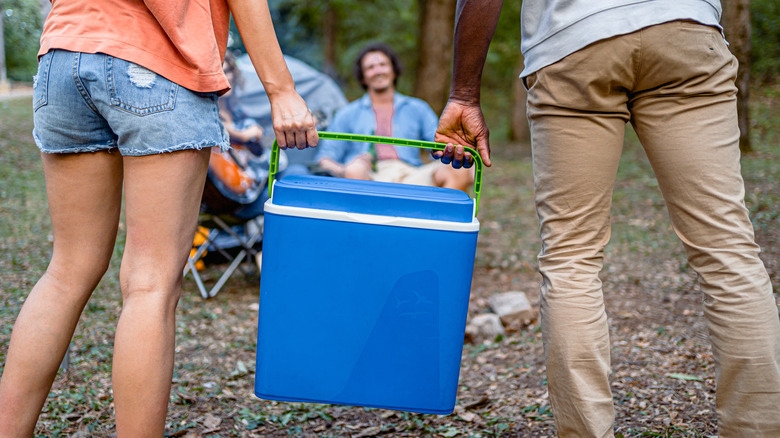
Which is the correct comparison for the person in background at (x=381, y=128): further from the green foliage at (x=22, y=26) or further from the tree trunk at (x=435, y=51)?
the green foliage at (x=22, y=26)

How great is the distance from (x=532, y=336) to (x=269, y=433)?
144cm

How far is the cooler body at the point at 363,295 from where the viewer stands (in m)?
1.65

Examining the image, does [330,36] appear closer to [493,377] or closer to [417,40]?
[417,40]

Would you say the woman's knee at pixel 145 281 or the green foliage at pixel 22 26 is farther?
the green foliage at pixel 22 26

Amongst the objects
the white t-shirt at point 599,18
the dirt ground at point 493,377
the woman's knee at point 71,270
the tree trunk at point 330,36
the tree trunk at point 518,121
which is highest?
the tree trunk at point 330,36

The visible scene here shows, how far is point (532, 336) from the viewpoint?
10.4 feet

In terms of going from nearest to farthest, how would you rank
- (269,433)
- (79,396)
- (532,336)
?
1. (269,433)
2. (79,396)
3. (532,336)

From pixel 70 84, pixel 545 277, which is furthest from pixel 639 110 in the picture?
pixel 70 84

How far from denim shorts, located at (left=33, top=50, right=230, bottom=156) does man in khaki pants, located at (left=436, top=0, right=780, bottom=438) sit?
0.79m

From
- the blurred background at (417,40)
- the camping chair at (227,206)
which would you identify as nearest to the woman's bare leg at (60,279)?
the camping chair at (227,206)

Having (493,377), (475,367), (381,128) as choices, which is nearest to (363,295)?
(493,377)

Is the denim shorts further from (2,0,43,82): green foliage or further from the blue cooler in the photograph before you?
(2,0,43,82): green foliage

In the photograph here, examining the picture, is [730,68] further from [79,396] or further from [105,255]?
[79,396]

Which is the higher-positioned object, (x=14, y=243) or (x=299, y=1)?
(x=299, y=1)
